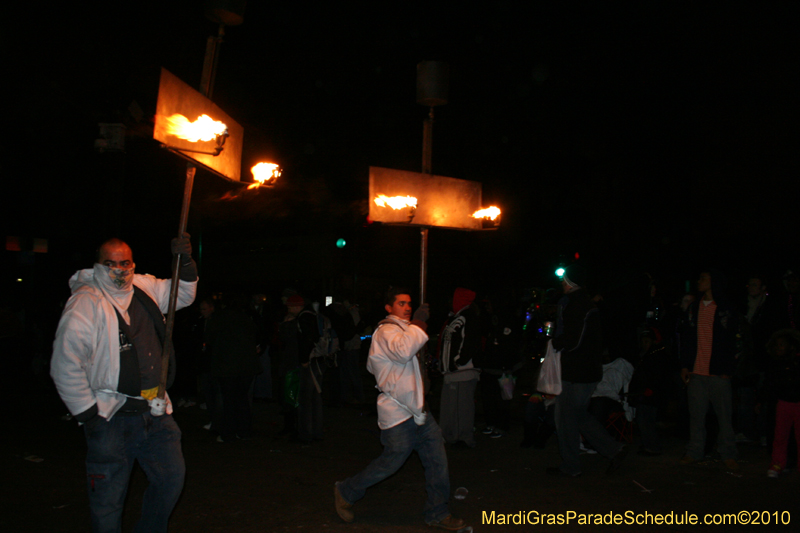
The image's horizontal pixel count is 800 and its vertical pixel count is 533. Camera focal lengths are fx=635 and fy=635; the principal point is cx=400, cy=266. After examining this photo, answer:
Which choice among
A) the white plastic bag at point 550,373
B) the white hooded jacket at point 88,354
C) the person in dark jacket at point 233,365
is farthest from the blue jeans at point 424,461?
the person in dark jacket at point 233,365

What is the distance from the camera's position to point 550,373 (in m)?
6.91

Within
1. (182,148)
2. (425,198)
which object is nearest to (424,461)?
(425,198)

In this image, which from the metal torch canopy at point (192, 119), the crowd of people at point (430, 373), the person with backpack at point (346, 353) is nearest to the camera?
the crowd of people at point (430, 373)

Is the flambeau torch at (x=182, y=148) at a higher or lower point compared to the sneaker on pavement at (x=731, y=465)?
higher

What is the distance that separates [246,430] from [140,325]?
178 inches

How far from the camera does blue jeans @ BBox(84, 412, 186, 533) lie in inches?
139

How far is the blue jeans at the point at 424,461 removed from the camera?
15.4ft

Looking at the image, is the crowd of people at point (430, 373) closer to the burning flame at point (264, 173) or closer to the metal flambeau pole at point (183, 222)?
the metal flambeau pole at point (183, 222)

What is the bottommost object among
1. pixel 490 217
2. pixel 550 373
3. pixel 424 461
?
pixel 424 461

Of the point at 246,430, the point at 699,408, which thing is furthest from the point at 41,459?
the point at 699,408

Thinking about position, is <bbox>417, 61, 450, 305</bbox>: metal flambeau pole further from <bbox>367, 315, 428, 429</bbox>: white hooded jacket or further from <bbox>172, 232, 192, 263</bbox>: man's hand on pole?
<bbox>172, 232, 192, 263</bbox>: man's hand on pole

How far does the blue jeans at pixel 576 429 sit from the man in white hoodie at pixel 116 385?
387 cm

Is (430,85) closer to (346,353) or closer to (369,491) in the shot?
(369,491)

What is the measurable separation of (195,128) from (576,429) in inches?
177
